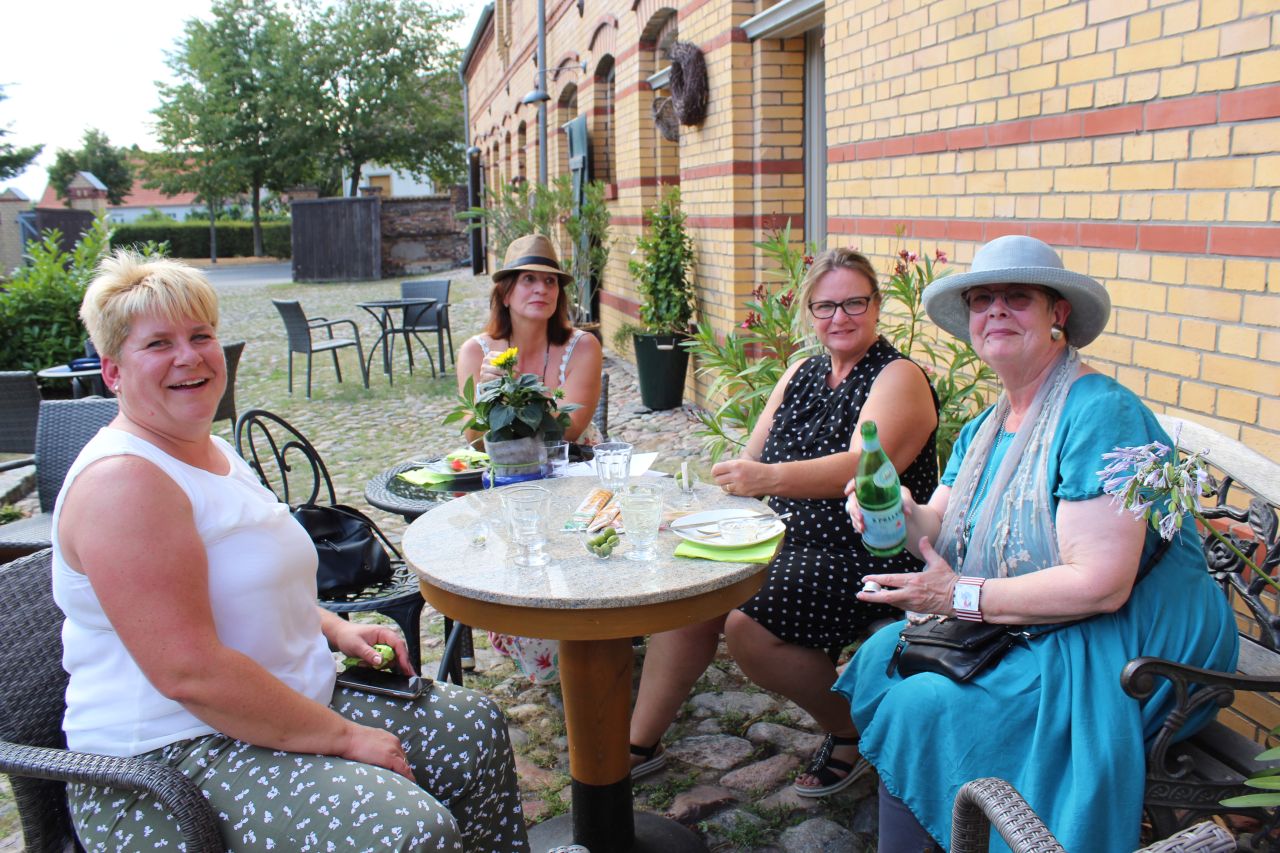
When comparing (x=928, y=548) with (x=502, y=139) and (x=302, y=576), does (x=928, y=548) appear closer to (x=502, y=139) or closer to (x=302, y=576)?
(x=302, y=576)

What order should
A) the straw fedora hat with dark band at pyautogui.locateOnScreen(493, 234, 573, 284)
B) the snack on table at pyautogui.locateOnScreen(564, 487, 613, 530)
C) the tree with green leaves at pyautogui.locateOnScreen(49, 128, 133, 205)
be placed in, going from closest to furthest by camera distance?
the snack on table at pyautogui.locateOnScreen(564, 487, 613, 530)
the straw fedora hat with dark band at pyautogui.locateOnScreen(493, 234, 573, 284)
the tree with green leaves at pyautogui.locateOnScreen(49, 128, 133, 205)

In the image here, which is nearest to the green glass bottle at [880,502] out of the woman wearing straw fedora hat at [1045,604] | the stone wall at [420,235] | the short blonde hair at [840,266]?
the woman wearing straw fedora hat at [1045,604]

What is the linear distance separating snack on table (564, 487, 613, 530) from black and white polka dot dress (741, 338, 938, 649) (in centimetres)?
55

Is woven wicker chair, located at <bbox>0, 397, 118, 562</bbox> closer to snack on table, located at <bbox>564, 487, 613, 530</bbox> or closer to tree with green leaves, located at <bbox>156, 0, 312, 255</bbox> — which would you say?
snack on table, located at <bbox>564, 487, 613, 530</bbox>

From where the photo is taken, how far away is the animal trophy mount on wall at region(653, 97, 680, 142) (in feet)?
31.2

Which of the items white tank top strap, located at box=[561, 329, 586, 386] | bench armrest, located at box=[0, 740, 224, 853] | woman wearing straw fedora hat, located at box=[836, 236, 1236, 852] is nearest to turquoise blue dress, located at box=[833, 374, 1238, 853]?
woman wearing straw fedora hat, located at box=[836, 236, 1236, 852]

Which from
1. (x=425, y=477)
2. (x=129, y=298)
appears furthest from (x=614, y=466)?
(x=129, y=298)

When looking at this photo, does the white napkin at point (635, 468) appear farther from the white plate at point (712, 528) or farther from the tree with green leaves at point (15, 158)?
the tree with green leaves at point (15, 158)

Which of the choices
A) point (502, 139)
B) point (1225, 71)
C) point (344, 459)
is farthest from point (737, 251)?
point (502, 139)

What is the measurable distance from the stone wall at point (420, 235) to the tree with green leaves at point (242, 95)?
10.1 metres

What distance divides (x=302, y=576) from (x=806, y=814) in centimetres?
171

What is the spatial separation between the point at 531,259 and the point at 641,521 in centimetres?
217

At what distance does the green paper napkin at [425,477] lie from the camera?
371cm

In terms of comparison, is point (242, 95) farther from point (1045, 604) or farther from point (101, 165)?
point (1045, 604)
